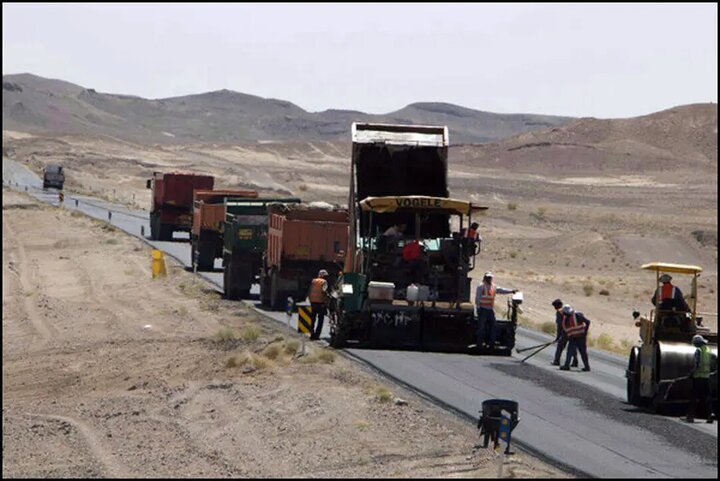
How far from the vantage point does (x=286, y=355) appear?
3078 cm

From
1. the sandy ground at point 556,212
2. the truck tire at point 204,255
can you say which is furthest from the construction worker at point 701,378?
the truck tire at point 204,255

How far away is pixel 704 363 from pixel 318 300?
34.9ft

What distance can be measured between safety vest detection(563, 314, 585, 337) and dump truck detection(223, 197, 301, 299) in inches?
507

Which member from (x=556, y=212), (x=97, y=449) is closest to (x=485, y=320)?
(x=97, y=449)

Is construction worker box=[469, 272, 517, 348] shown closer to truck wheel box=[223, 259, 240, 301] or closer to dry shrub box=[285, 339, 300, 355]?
dry shrub box=[285, 339, 300, 355]

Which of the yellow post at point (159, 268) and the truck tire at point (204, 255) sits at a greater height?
the truck tire at point (204, 255)

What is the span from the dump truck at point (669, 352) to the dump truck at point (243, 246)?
59.7 feet

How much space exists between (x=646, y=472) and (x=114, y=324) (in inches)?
918

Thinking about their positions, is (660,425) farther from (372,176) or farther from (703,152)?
(703,152)

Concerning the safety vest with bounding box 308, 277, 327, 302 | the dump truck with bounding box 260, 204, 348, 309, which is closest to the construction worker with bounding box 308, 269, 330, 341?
the safety vest with bounding box 308, 277, 327, 302

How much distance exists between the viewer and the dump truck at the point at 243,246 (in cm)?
4109

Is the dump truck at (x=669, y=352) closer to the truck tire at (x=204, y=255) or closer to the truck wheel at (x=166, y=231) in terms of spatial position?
the truck tire at (x=204, y=255)

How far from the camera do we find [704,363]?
22219 mm

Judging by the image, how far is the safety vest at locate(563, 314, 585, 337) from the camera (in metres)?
30.0
